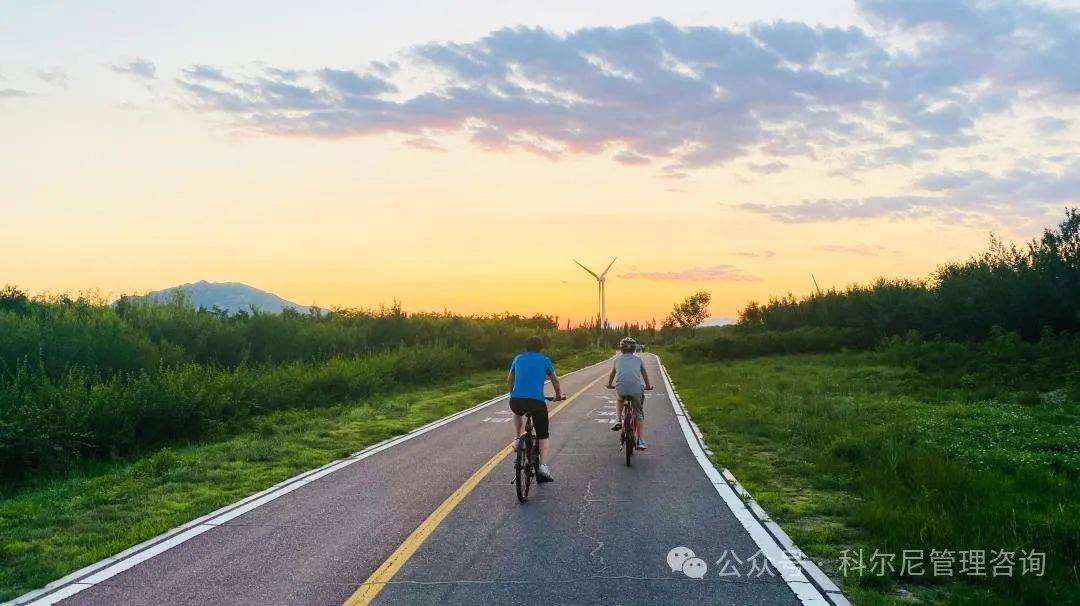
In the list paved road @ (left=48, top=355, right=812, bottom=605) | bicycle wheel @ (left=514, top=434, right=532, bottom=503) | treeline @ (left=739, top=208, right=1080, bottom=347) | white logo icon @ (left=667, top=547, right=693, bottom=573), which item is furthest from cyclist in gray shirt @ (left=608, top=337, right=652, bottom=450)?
treeline @ (left=739, top=208, right=1080, bottom=347)

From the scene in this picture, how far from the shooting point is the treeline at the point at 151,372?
13203 millimetres

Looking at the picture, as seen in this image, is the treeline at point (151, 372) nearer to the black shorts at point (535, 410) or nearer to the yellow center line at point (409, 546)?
the yellow center line at point (409, 546)

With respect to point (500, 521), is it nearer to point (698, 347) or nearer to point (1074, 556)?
point (1074, 556)

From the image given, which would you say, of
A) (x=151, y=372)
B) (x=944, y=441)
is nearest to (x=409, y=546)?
(x=944, y=441)

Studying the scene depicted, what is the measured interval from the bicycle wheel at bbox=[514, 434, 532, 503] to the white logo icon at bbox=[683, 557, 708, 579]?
2.91 m

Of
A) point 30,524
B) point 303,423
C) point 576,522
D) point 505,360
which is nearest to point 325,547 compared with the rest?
point 576,522

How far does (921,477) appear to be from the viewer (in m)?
9.49

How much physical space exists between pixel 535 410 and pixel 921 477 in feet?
15.9

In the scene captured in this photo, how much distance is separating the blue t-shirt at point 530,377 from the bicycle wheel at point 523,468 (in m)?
0.63

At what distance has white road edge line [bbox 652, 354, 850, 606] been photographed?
5.82 meters

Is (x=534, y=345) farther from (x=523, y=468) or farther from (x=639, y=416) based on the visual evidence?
(x=639, y=416)

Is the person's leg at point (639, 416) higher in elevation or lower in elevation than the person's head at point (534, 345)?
lower

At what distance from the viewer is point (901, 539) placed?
23.1ft

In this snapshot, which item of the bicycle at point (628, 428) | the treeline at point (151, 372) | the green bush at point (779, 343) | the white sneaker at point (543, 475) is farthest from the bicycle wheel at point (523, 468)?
the green bush at point (779, 343)
